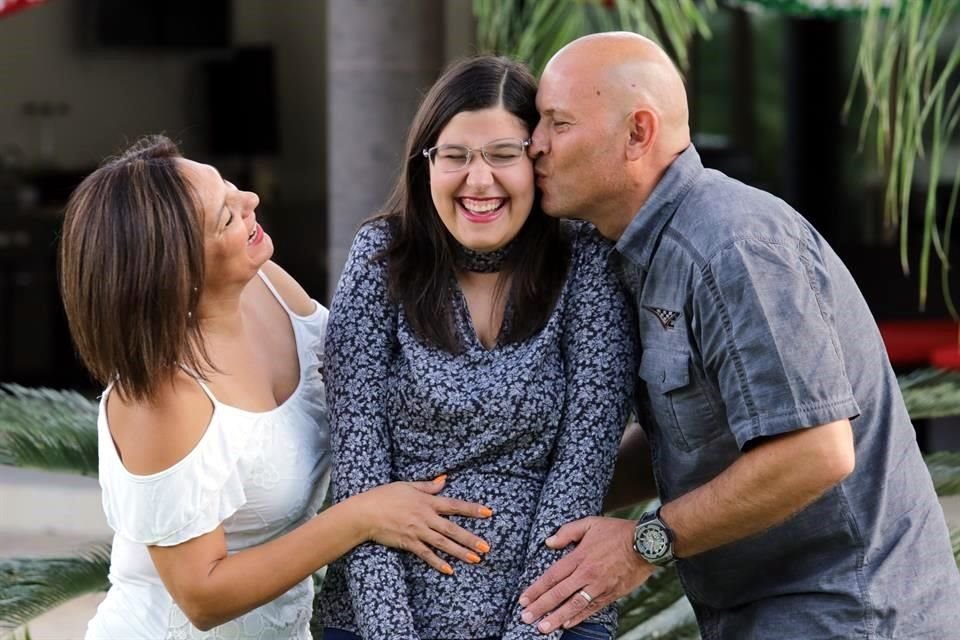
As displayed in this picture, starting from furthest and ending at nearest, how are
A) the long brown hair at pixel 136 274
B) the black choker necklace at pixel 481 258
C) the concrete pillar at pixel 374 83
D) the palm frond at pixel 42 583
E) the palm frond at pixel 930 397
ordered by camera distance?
the concrete pillar at pixel 374 83 → the palm frond at pixel 930 397 → the palm frond at pixel 42 583 → the black choker necklace at pixel 481 258 → the long brown hair at pixel 136 274

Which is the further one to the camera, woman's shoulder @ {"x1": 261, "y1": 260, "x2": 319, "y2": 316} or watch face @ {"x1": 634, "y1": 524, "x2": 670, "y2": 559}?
woman's shoulder @ {"x1": 261, "y1": 260, "x2": 319, "y2": 316}

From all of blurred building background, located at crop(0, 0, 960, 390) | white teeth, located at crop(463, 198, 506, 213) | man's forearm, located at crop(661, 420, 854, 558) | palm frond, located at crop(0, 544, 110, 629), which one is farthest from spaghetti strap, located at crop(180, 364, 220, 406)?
blurred building background, located at crop(0, 0, 960, 390)

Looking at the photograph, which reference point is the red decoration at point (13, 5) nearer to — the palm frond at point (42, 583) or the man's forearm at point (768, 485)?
the palm frond at point (42, 583)

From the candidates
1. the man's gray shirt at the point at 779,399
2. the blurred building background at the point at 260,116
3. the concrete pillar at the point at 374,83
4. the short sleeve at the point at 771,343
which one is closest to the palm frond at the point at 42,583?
the concrete pillar at the point at 374,83

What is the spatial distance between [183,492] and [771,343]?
3.16 feet

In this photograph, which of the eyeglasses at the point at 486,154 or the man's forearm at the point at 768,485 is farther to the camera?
the eyeglasses at the point at 486,154

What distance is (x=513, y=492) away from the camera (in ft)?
8.67

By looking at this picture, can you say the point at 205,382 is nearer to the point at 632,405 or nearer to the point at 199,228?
the point at 199,228

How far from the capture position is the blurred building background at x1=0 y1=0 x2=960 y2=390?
437 inches

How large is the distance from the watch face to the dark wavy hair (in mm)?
382

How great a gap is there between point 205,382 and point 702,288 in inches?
32.6

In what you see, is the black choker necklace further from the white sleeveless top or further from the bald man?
the white sleeveless top

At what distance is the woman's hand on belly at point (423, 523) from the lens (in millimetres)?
2609

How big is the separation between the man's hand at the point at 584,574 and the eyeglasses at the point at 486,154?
62 centimetres
